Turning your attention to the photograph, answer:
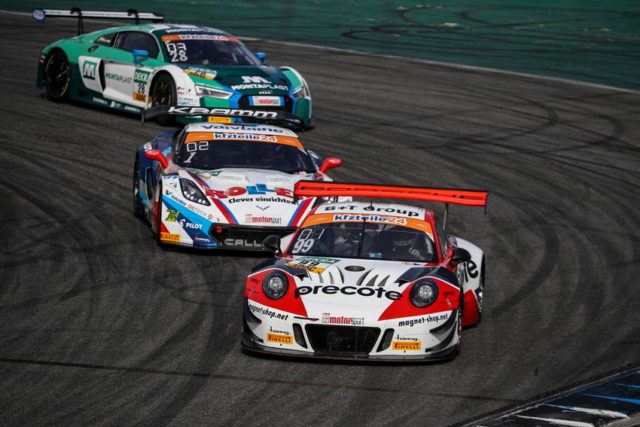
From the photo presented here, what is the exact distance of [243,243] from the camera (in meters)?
13.2

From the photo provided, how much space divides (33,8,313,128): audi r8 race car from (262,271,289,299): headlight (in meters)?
8.91

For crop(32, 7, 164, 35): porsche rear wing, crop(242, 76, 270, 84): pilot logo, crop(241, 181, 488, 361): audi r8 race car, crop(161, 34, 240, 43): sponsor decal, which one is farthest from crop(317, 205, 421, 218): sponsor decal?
crop(32, 7, 164, 35): porsche rear wing

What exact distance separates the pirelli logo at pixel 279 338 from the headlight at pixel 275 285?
336 mm

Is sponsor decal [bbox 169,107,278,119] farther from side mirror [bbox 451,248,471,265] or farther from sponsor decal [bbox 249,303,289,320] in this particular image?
sponsor decal [bbox 249,303,289,320]

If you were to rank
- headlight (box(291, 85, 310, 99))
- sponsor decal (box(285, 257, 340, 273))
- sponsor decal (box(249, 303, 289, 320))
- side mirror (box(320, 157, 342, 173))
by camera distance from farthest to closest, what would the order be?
headlight (box(291, 85, 310, 99)) < side mirror (box(320, 157, 342, 173)) < sponsor decal (box(285, 257, 340, 273)) < sponsor decal (box(249, 303, 289, 320))

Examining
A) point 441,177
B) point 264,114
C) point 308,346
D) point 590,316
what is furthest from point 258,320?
point 441,177

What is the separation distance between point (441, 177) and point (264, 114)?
Result: 9.50ft

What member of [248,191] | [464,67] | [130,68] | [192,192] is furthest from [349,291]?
[464,67]

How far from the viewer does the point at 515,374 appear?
32.4 ft

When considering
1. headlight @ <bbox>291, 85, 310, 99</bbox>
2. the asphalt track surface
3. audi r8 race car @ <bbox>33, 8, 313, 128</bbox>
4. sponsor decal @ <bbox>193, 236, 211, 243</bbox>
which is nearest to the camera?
the asphalt track surface

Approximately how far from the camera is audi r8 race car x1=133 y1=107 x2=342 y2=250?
43.4 ft

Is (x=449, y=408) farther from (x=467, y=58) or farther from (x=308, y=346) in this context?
(x=467, y=58)

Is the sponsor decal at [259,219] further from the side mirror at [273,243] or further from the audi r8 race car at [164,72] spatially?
the audi r8 race car at [164,72]

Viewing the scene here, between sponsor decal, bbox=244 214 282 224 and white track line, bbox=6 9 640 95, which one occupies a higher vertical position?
sponsor decal, bbox=244 214 282 224
